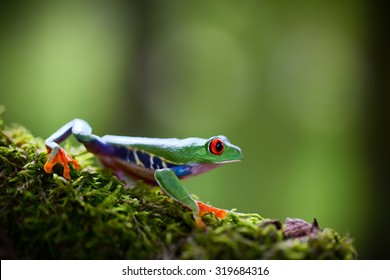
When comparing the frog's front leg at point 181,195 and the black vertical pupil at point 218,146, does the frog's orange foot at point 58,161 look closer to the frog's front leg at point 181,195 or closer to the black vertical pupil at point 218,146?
the frog's front leg at point 181,195

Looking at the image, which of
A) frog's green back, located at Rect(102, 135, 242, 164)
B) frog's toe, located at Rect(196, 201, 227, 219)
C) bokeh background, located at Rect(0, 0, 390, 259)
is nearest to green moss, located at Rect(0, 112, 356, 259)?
frog's toe, located at Rect(196, 201, 227, 219)

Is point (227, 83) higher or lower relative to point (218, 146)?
higher

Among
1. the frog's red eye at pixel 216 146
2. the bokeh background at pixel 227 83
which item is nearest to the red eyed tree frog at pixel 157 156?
the frog's red eye at pixel 216 146

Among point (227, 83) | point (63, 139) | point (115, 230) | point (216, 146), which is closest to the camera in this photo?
point (115, 230)

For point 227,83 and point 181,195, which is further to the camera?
point 227,83

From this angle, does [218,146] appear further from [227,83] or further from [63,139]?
[227,83]

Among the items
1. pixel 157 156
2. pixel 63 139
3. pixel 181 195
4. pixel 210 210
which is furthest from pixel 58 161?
pixel 210 210
